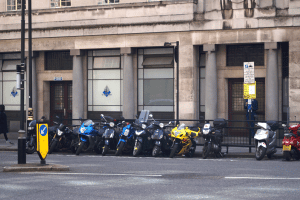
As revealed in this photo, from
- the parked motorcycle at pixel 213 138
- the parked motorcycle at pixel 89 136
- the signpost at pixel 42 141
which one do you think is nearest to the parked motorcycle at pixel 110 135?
the parked motorcycle at pixel 89 136

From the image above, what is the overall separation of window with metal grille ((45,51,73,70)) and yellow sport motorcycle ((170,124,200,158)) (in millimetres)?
11145

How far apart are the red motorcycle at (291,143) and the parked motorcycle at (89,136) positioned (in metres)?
6.27

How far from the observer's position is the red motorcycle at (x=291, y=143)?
603 inches

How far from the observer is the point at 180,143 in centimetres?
1719

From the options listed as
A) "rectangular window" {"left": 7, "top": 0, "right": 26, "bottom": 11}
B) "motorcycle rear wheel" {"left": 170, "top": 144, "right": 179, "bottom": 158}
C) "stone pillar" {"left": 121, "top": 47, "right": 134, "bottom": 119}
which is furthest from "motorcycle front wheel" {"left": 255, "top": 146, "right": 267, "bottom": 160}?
"rectangular window" {"left": 7, "top": 0, "right": 26, "bottom": 11}

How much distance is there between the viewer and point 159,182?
10.7 m

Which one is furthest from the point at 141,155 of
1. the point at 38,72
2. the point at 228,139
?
the point at 38,72

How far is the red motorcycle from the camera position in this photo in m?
15.3

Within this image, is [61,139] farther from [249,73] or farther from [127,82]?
[249,73]

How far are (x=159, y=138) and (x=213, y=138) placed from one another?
5.62 ft

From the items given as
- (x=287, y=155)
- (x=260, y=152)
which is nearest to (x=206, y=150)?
(x=260, y=152)

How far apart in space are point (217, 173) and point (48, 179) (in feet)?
12.4

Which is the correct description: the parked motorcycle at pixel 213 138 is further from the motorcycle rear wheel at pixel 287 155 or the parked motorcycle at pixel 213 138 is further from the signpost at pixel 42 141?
the signpost at pixel 42 141

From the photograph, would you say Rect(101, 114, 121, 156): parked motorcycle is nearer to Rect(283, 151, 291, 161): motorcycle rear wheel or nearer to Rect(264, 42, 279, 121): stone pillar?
Rect(283, 151, 291, 161): motorcycle rear wheel
